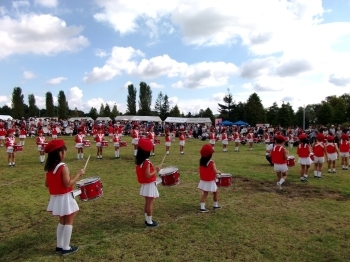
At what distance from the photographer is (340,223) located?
7.60 meters

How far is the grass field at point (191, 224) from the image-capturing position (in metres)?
5.89

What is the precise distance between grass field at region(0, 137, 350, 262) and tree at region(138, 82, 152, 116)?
251 feet

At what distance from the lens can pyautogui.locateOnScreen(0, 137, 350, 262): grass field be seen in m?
5.89

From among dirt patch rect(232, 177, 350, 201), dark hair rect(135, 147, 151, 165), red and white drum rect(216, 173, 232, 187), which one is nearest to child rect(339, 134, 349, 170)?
dirt patch rect(232, 177, 350, 201)

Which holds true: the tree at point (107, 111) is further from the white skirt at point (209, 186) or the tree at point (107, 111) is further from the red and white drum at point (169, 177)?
the white skirt at point (209, 186)

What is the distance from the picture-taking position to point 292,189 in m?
11.0

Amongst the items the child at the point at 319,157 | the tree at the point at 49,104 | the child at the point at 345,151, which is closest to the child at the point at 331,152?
the child at the point at 345,151

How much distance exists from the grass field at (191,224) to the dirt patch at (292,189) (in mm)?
34

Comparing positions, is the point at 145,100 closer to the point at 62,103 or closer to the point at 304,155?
the point at 62,103

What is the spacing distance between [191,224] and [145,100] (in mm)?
83587

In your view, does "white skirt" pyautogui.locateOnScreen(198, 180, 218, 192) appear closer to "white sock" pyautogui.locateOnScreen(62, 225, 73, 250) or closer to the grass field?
the grass field

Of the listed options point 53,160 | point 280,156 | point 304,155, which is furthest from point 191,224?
point 304,155

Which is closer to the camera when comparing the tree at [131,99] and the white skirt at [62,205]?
the white skirt at [62,205]

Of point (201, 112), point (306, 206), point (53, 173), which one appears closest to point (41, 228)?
point (53, 173)
